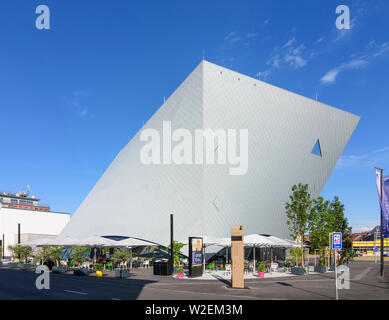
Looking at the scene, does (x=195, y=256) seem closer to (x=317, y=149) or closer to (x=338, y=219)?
(x=338, y=219)

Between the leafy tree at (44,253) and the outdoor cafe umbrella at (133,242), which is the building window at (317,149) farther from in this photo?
the leafy tree at (44,253)

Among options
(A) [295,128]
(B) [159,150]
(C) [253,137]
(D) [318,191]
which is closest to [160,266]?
(B) [159,150]

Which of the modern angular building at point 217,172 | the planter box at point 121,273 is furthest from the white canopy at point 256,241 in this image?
the planter box at point 121,273

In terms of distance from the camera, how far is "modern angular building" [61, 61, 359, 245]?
34594mm

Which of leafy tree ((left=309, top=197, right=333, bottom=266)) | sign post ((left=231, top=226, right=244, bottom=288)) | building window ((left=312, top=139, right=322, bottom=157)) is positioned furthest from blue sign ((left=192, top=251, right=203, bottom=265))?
building window ((left=312, top=139, right=322, bottom=157))

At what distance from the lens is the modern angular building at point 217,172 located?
34.6m

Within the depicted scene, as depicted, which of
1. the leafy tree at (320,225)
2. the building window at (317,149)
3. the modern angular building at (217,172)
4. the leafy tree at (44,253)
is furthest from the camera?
the building window at (317,149)

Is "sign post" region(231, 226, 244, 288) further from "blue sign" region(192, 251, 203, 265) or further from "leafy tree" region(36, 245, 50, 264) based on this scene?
"leafy tree" region(36, 245, 50, 264)

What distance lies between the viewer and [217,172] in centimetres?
3516

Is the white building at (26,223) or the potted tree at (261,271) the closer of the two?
the potted tree at (261,271)

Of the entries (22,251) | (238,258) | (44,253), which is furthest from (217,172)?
(22,251)

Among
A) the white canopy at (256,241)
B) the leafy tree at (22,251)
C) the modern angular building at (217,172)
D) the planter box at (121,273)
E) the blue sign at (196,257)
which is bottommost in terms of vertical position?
the leafy tree at (22,251)
